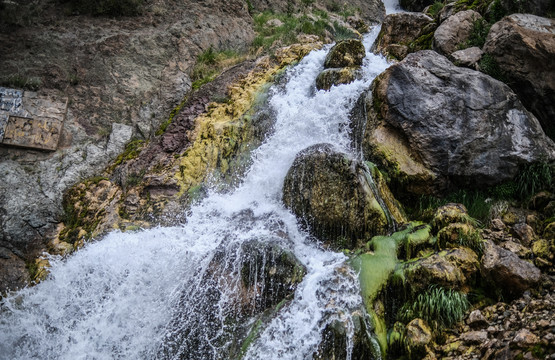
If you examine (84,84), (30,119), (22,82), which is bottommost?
(30,119)

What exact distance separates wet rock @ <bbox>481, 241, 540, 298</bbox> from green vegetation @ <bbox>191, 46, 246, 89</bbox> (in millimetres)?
8624

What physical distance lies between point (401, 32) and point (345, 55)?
2771mm

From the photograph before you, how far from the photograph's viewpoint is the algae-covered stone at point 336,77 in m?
9.45

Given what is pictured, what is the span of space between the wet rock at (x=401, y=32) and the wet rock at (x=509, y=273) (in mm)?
7794

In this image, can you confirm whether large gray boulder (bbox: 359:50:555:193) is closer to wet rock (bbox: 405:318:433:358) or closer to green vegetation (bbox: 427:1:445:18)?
wet rock (bbox: 405:318:433:358)

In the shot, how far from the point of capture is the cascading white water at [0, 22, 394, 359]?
502 centimetres

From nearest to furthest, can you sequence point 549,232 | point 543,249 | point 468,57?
point 543,249 → point 549,232 → point 468,57

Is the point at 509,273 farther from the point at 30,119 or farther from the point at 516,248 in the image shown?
the point at 30,119

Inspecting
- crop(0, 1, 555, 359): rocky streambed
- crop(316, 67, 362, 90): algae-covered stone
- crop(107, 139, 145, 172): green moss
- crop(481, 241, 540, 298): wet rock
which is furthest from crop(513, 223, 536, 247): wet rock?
crop(107, 139, 145, 172): green moss

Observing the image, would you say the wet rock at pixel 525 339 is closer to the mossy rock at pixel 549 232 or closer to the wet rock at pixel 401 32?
the mossy rock at pixel 549 232

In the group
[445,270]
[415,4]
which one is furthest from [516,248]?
[415,4]

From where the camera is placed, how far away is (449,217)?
579cm

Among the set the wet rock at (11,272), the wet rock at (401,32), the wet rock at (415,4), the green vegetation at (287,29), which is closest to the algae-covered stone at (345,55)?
the wet rock at (401,32)

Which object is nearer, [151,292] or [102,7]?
[151,292]
